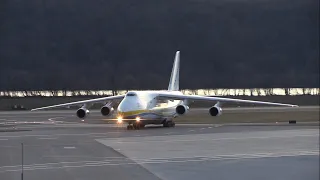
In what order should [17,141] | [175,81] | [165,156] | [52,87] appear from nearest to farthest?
[165,156]
[17,141]
[175,81]
[52,87]

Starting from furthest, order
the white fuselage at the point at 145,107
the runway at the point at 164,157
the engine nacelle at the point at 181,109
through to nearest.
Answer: the engine nacelle at the point at 181,109 < the white fuselage at the point at 145,107 < the runway at the point at 164,157

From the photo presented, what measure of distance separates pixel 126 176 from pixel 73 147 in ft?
35.4

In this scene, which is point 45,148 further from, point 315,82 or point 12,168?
point 315,82

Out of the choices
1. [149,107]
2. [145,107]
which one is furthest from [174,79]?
[145,107]

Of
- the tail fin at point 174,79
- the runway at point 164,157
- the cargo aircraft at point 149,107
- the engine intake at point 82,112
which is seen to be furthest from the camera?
the tail fin at point 174,79

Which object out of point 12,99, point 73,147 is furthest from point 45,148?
point 12,99

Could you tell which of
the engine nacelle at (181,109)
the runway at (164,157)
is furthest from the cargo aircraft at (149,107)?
the runway at (164,157)

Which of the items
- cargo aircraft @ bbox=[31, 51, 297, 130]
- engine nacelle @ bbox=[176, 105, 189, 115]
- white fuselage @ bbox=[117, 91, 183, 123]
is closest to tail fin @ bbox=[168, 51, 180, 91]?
cargo aircraft @ bbox=[31, 51, 297, 130]

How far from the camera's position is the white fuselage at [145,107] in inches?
1708

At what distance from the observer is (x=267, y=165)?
64.6ft

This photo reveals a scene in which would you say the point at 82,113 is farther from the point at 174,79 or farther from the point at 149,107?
the point at 174,79

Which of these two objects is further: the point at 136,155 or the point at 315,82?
the point at 315,82

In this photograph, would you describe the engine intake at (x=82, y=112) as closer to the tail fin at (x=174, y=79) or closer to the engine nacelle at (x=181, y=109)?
the engine nacelle at (x=181, y=109)

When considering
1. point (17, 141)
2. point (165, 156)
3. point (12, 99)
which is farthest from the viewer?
point (12, 99)
